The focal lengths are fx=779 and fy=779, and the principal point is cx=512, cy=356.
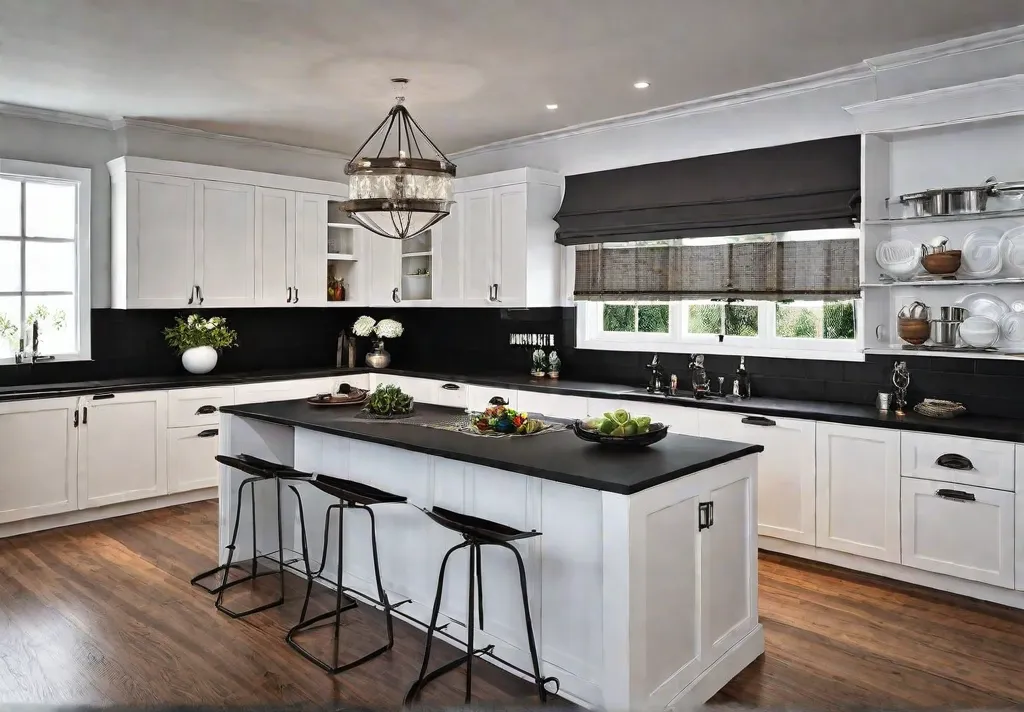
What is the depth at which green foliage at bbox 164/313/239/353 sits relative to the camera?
5.91 metres

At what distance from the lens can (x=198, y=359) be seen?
588cm

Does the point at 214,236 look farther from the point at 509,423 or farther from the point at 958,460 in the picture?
the point at 958,460

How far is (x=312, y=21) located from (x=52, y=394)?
2.98 meters

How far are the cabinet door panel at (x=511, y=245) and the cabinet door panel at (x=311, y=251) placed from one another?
1607 mm

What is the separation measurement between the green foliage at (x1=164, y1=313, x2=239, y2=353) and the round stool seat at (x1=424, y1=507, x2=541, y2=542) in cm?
378

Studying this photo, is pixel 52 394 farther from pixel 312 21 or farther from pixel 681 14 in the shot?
pixel 681 14

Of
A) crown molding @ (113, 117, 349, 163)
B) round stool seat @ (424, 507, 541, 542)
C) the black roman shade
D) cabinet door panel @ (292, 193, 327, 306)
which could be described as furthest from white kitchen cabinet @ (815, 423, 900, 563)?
crown molding @ (113, 117, 349, 163)

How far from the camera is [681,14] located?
3559 millimetres

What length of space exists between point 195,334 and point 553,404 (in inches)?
110

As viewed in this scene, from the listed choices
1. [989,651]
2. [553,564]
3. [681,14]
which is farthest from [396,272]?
[989,651]

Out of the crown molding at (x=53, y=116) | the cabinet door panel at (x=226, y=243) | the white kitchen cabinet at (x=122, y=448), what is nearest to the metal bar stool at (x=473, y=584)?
the white kitchen cabinet at (x=122, y=448)

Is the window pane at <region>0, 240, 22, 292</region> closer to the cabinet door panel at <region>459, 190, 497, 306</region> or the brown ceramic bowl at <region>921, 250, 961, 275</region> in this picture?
the cabinet door panel at <region>459, 190, 497, 306</region>

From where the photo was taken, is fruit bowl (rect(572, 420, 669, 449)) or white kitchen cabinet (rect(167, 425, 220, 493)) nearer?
fruit bowl (rect(572, 420, 669, 449))

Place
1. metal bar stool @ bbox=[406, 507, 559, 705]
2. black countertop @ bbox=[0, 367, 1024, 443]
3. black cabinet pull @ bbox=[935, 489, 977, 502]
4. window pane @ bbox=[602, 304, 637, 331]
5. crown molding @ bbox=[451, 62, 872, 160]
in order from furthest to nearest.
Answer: window pane @ bbox=[602, 304, 637, 331]
crown molding @ bbox=[451, 62, 872, 160]
black countertop @ bbox=[0, 367, 1024, 443]
black cabinet pull @ bbox=[935, 489, 977, 502]
metal bar stool @ bbox=[406, 507, 559, 705]
